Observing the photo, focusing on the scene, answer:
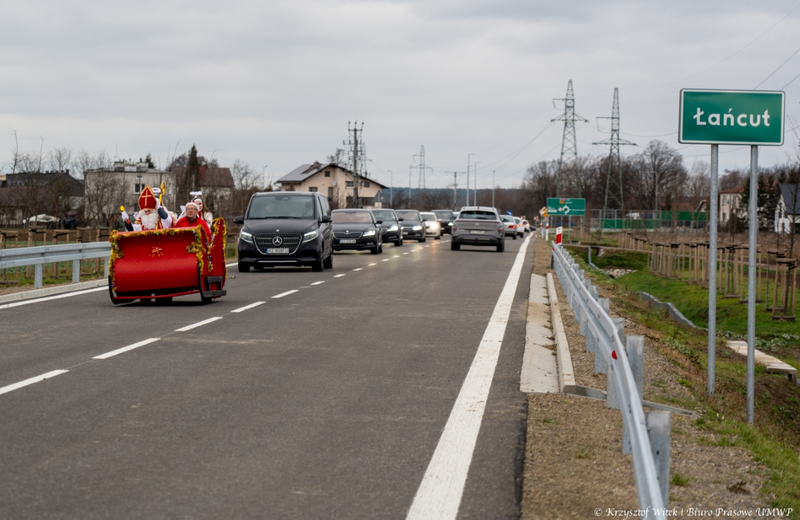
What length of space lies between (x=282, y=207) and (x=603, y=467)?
1907 centimetres

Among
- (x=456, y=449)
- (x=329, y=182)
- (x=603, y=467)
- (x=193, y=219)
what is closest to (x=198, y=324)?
(x=193, y=219)

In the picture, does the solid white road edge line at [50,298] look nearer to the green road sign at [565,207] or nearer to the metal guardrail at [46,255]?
the metal guardrail at [46,255]

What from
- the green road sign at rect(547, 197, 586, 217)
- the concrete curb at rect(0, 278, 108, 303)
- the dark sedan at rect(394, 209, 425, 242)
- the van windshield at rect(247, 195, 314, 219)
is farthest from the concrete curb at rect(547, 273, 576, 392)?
the dark sedan at rect(394, 209, 425, 242)

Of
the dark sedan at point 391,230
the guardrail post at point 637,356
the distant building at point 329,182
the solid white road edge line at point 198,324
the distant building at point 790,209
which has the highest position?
the distant building at point 329,182

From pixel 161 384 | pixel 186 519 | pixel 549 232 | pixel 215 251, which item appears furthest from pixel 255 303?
pixel 549 232

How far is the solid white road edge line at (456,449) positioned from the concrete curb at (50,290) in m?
8.96

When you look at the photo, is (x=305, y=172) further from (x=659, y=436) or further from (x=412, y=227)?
(x=659, y=436)

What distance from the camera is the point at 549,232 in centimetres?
6562

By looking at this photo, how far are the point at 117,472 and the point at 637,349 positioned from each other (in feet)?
11.6

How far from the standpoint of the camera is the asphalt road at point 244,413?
16.0 feet

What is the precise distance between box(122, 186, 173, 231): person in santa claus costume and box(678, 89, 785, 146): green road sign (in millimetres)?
8816

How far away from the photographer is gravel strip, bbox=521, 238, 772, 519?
4.84m

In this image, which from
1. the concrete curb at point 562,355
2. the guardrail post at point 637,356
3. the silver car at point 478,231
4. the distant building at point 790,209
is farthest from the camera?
the silver car at point 478,231

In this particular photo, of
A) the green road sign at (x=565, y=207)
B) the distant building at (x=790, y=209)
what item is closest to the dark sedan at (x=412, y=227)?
the green road sign at (x=565, y=207)
